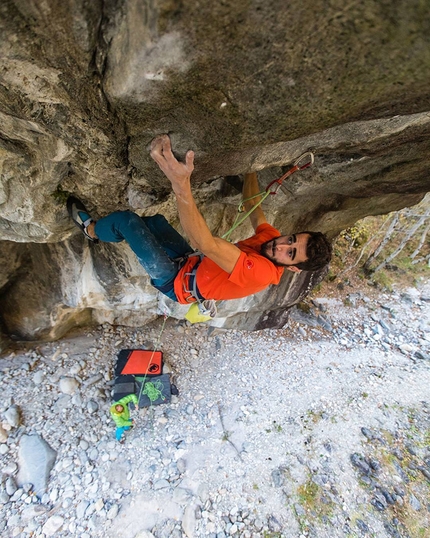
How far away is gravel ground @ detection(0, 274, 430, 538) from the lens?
488 centimetres

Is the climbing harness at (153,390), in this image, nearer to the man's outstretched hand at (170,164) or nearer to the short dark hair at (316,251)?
the short dark hair at (316,251)

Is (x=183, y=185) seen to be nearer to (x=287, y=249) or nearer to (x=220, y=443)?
(x=287, y=249)

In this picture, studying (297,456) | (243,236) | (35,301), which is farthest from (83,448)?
(243,236)

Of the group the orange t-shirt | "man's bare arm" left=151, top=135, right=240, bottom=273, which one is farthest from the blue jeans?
"man's bare arm" left=151, top=135, right=240, bottom=273

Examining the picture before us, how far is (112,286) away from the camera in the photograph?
5.08 m

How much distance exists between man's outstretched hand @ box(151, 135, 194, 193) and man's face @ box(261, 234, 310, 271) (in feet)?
4.02

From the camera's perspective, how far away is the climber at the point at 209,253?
8.77ft

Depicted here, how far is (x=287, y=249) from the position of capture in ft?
9.88

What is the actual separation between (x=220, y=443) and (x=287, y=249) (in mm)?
4487

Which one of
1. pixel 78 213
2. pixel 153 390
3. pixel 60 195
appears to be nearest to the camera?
pixel 60 195

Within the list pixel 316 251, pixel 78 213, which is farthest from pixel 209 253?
pixel 78 213

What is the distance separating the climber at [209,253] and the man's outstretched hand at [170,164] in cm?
25

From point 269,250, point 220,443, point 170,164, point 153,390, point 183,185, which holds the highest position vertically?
point 170,164

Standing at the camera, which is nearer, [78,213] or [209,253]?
[209,253]
